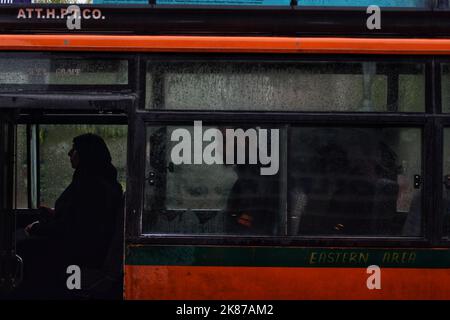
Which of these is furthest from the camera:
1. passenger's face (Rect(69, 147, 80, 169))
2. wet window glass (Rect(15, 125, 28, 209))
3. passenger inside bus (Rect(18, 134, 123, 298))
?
wet window glass (Rect(15, 125, 28, 209))

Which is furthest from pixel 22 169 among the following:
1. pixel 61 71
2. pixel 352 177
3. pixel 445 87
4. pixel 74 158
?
pixel 445 87

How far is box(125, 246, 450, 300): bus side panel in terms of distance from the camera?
5.42 meters

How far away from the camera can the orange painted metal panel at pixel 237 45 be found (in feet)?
17.8

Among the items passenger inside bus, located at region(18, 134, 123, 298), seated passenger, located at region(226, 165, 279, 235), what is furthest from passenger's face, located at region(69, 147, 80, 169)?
seated passenger, located at region(226, 165, 279, 235)

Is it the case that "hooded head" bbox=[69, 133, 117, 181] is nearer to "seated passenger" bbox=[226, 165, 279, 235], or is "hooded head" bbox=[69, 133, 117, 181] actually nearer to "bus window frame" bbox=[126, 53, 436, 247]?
"bus window frame" bbox=[126, 53, 436, 247]

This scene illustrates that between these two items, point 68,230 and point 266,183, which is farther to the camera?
point 68,230

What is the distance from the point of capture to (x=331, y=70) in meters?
5.48

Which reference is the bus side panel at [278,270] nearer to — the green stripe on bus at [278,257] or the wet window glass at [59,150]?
the green stripe on bus at [278,257]

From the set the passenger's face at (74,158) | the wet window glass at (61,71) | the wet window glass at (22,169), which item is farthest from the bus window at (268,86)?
the wet window glass at (22,169)

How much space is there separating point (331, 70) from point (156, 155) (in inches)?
48.1

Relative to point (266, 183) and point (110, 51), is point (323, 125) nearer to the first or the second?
point (266, 183)

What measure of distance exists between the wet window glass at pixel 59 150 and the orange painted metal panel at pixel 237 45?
1.40m

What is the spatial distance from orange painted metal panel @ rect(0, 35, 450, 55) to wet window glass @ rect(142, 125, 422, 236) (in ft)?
1.60
